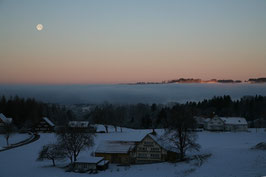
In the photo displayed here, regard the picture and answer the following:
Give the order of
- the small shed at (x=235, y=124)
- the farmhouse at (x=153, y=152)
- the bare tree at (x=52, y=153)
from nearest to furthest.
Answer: the bare tree at (x=52, y=153) < the farmhouse at (x=153, y=152) < the small shed at (x=235, y=124)

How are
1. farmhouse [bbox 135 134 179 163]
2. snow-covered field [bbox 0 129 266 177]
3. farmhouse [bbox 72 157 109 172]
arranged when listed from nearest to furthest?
snow-covered field [bbox 0 129 266 177] → farmhouse [bbox 72 157 109 172] → farmhouse [bbox 135 134 179 163]

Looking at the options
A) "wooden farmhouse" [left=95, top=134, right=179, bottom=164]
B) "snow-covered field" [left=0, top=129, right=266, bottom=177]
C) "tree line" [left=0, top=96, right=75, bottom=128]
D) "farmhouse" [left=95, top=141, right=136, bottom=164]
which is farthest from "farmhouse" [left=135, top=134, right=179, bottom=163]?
"tree line" [left=0, top=96, right=75, bottom=128]

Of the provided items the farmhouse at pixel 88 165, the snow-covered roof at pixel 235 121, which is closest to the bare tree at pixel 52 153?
the farmhouse at pixel 88 165

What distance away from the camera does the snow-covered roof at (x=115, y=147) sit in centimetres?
3884

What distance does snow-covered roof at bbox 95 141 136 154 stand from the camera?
3884 centimetres

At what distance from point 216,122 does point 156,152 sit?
132ft

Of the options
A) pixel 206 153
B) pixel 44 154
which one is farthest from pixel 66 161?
pixel 206 153

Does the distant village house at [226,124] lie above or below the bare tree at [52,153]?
below

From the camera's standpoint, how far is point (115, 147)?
40.1 m

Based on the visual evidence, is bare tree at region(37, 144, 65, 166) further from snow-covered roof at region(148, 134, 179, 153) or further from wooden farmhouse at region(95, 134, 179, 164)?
snow-covered roof at region(148, 134, 179, 153)

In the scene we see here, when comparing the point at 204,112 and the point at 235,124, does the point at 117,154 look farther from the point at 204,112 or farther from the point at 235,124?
the point at 204,112

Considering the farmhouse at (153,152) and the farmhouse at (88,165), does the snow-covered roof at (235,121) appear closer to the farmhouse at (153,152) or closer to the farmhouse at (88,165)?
the farmhouse at (153,152)

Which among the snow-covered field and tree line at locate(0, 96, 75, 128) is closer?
the snow-covered field

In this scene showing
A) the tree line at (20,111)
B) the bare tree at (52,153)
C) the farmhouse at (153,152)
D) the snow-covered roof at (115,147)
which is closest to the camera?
the bare tree at (52,153)
